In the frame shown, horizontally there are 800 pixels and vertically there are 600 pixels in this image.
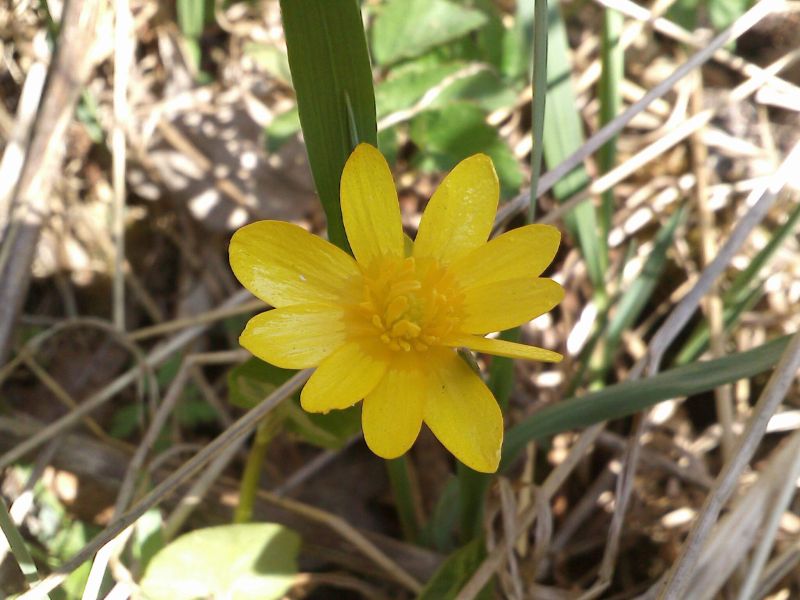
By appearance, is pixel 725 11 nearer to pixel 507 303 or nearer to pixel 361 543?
pixel 507 303

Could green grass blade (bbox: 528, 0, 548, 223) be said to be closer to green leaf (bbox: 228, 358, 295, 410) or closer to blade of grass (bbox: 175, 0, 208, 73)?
green leaf (bbox: 228, 358, 295, 410)

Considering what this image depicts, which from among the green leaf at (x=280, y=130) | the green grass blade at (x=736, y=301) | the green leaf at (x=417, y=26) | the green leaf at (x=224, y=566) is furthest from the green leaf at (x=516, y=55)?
the green leaf at (x=224, y=566)

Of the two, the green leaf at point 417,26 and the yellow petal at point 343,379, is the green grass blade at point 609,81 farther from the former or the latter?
the yellow petal at point 343,379

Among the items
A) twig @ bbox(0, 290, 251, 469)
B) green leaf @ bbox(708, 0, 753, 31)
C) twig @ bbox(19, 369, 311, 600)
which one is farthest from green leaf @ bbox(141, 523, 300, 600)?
green leaf @ bbox(708, 0, 753, 31)

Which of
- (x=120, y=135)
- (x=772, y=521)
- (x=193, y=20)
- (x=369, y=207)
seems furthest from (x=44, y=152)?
(x=772, y=521)

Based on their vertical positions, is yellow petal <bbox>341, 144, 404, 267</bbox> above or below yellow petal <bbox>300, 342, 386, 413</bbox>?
above

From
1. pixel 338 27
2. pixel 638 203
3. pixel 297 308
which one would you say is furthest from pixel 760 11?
pixel 297 308
